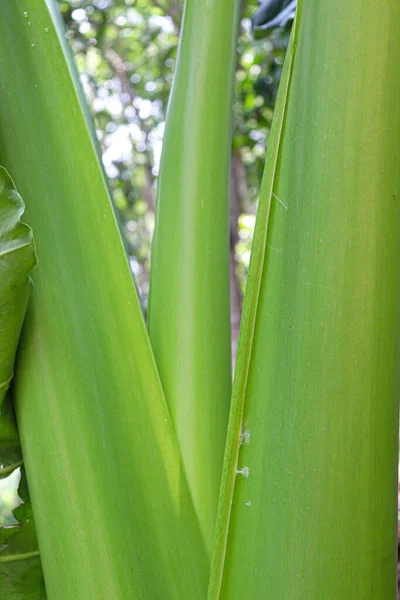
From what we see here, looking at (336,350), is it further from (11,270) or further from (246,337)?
(11,270)

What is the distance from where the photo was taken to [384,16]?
0.47m

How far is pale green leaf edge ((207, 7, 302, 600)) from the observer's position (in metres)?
0.51

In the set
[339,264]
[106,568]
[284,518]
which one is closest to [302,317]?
[339,264]

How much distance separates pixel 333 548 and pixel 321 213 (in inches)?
10.3

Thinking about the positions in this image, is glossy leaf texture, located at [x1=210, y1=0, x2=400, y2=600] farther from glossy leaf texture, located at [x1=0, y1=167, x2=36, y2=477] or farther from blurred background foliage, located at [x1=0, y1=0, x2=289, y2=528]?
blurred background foliage, located at [x1=0, y1=0, x2=289, y2=528]

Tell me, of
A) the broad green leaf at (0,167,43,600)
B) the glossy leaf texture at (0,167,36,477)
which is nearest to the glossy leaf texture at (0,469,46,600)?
the broad green leaf at (0,167,43,600)

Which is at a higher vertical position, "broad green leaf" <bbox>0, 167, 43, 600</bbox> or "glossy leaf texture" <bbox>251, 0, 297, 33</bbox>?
"glossy leaf texture" <bbox>251, 0, 297, 33</bbox>

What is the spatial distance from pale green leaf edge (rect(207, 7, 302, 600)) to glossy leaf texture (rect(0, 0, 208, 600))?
0.23 feet

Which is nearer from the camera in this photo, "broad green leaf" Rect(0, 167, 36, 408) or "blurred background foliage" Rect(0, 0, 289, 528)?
"broad green leaf" Rect(0, 167, 36, 408)

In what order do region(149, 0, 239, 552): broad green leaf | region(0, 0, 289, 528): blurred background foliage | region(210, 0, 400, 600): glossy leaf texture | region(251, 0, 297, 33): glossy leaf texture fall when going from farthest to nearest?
region(0, 0, 289, 528): blurred background foliage
region(251, 0, 297, 33): glossy leaf texture
region(149, 0, 239, 552): broad green leaf
region(210, 0, 400, 600): glossy leaf texture

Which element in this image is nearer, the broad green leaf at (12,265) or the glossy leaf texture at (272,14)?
the broad green leaf at (12,265)

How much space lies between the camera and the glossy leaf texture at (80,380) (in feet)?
1.81

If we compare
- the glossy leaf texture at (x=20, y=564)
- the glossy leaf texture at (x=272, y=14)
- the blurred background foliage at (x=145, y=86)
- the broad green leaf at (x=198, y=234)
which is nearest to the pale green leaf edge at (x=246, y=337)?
the broad green leaf at (x=198, y=234)

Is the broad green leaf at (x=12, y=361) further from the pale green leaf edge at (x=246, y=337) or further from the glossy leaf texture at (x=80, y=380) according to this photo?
the pale green leaf edge at (x=246, y=337)
